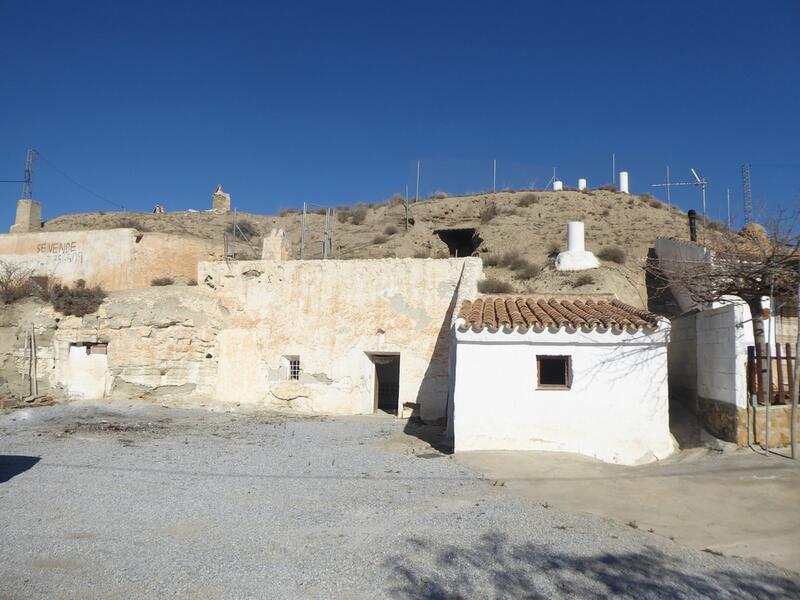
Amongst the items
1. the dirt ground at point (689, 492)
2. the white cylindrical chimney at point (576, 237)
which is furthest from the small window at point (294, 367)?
the white cylindrical chimney at point (576, 237)

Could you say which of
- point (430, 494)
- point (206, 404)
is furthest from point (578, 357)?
point (206, 404)

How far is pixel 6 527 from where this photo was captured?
21.1 ft

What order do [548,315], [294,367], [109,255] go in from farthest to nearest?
[109,255] → [294,367] → [548,315]

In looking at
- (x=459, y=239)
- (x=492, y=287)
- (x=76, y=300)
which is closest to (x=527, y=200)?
(x=459, y=239)

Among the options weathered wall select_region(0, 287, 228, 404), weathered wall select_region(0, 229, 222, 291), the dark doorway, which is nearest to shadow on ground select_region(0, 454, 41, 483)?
weathered wall select_region(0, 287, 228, 404)

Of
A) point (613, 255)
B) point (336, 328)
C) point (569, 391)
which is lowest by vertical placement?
point (569, 391)

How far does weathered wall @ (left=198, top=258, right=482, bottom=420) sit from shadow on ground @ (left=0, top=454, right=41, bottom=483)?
7352mm

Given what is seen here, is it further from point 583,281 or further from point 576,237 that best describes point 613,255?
point 583,281

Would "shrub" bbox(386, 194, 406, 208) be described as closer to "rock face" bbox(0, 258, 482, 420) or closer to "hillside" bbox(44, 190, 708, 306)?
"hillside" bbox(44, 190, 708, 306)

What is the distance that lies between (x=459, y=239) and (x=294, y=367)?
18.1 m

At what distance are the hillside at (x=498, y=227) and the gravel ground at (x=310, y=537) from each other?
47.9 ft

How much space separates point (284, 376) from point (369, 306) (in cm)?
340

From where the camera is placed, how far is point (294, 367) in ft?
56.6

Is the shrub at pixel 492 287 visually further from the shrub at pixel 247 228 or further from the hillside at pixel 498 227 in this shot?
the shrub at pixel 247 228
